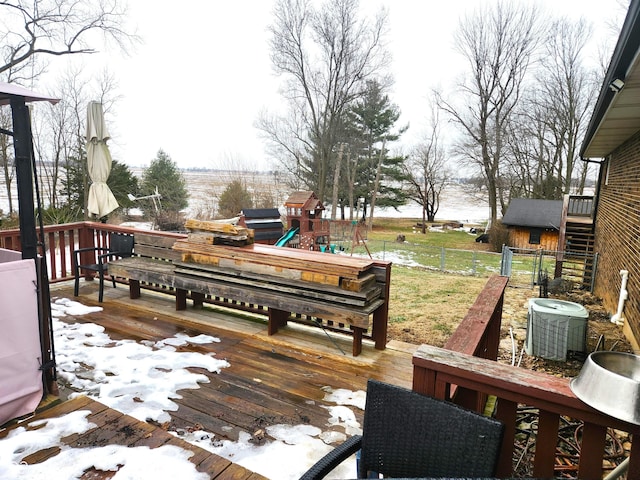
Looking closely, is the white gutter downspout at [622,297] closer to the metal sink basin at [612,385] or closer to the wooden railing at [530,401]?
the wooden railing at [530,401]

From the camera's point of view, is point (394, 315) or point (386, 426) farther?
point (394, 315)

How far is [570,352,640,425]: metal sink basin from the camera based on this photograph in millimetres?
1087

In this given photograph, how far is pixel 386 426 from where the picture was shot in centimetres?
154

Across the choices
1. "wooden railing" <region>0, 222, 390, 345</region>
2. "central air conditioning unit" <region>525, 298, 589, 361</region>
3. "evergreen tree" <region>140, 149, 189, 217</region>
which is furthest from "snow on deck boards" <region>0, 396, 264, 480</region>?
"evergreen tree" <region>140, 149, 189, 217</region>

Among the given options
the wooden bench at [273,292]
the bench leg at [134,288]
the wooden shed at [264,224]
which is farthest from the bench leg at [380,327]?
the wooden shed at [264,224]

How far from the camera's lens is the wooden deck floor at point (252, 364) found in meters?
2.84

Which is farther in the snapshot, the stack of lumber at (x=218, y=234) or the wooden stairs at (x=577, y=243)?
the wooden stairs at (x=577, y=243)

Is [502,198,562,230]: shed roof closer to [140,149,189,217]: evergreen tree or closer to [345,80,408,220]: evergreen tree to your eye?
[345,80,408,220]: evergreen tree

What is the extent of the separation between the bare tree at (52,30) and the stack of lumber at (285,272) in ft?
43.7

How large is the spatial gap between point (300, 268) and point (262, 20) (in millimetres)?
19233

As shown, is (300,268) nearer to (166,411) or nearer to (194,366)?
(194,366)

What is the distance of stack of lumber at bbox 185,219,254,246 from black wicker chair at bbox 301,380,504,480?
10.3 ft

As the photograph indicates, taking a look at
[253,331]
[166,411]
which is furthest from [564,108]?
[166,411]

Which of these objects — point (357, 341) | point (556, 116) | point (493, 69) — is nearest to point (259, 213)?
point (357, 341)
